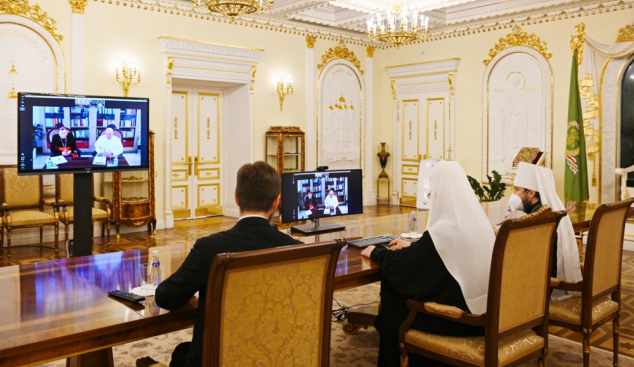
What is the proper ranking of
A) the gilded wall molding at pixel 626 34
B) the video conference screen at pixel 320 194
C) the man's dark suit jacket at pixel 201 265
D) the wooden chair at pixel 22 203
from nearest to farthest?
1. the man's dark suit jacket at pixel 201 265
2. the video conference screen at pixel 320 194
3. the wooden chair at pixel 22 203
4. the gilded wall molding at pixel 626 34

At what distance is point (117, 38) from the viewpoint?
311 inches

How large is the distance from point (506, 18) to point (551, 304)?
7.14m

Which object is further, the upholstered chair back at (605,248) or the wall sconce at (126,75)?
the wall sconce at (126,75)

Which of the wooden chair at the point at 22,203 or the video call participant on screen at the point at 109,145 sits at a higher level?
the video call participant on screen at the point at 109,145

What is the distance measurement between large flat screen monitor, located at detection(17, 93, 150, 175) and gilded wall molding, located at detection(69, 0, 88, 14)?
339 centimetres

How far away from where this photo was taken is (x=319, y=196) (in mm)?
3861

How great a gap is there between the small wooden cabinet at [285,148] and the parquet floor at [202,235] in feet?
4.22

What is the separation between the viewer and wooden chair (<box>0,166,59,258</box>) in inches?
254

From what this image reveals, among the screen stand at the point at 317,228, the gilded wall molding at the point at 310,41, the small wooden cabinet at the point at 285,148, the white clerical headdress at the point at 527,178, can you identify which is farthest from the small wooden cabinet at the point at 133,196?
the white clerical headdress at the point at 527,178

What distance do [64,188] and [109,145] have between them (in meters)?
2.88

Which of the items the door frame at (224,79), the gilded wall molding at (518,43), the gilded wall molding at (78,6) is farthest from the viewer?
the gilded wall molding at (518,43)

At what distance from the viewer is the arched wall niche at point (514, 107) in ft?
29.5

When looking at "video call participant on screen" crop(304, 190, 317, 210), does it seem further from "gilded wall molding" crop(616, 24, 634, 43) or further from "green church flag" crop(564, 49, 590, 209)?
"gilded wall molding" crop(616, 24, 634, 43)

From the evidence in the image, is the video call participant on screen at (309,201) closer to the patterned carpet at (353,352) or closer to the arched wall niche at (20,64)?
the patterned carpet at (353,352)
